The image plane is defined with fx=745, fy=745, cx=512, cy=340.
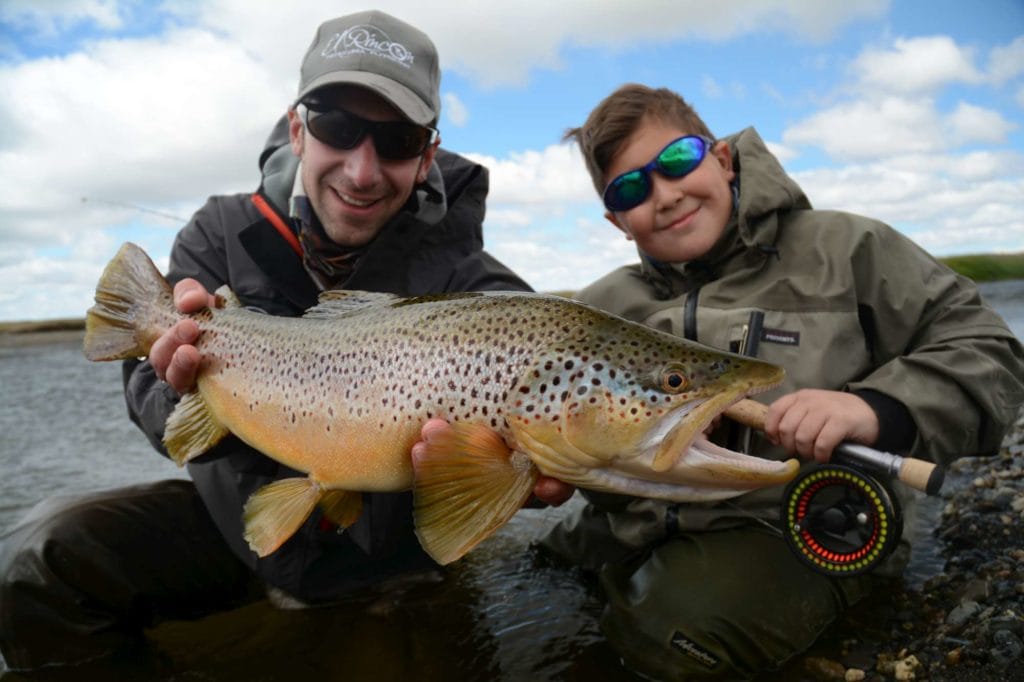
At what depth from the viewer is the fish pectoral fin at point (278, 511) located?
9.55 ft

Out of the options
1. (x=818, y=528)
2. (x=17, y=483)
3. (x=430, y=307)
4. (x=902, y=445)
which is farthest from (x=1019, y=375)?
(x=17, y=483)

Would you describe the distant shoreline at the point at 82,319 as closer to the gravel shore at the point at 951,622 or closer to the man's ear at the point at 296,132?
the gravel shore at the point at 951,622

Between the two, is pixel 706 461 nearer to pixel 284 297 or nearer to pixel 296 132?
pixel 284 297

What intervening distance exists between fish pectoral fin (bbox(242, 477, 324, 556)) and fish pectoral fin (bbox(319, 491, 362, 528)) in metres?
0.07

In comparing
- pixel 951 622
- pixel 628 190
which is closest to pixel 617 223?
pixel 628 190

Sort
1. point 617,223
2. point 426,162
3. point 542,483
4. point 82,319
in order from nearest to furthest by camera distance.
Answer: point 542,483 < point 426,162 < point 617,223 < point 82,319

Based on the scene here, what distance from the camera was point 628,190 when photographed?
383 cm

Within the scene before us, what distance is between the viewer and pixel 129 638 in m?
3.63

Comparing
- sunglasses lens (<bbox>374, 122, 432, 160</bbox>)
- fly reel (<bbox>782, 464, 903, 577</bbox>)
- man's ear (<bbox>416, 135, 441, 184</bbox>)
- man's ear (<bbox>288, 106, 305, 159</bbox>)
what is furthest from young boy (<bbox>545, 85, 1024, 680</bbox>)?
man's ear (<bbox>288, 106, 305, 159</bbox>)

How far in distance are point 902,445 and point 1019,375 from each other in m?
0.73

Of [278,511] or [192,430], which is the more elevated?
[192,430]

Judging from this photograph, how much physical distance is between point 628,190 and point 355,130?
4.63ft

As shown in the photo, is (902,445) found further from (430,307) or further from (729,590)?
(430,307)

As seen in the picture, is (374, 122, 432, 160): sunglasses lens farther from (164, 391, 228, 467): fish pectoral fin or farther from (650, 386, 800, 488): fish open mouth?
(650, 386, 800, 488): fish open mouth
